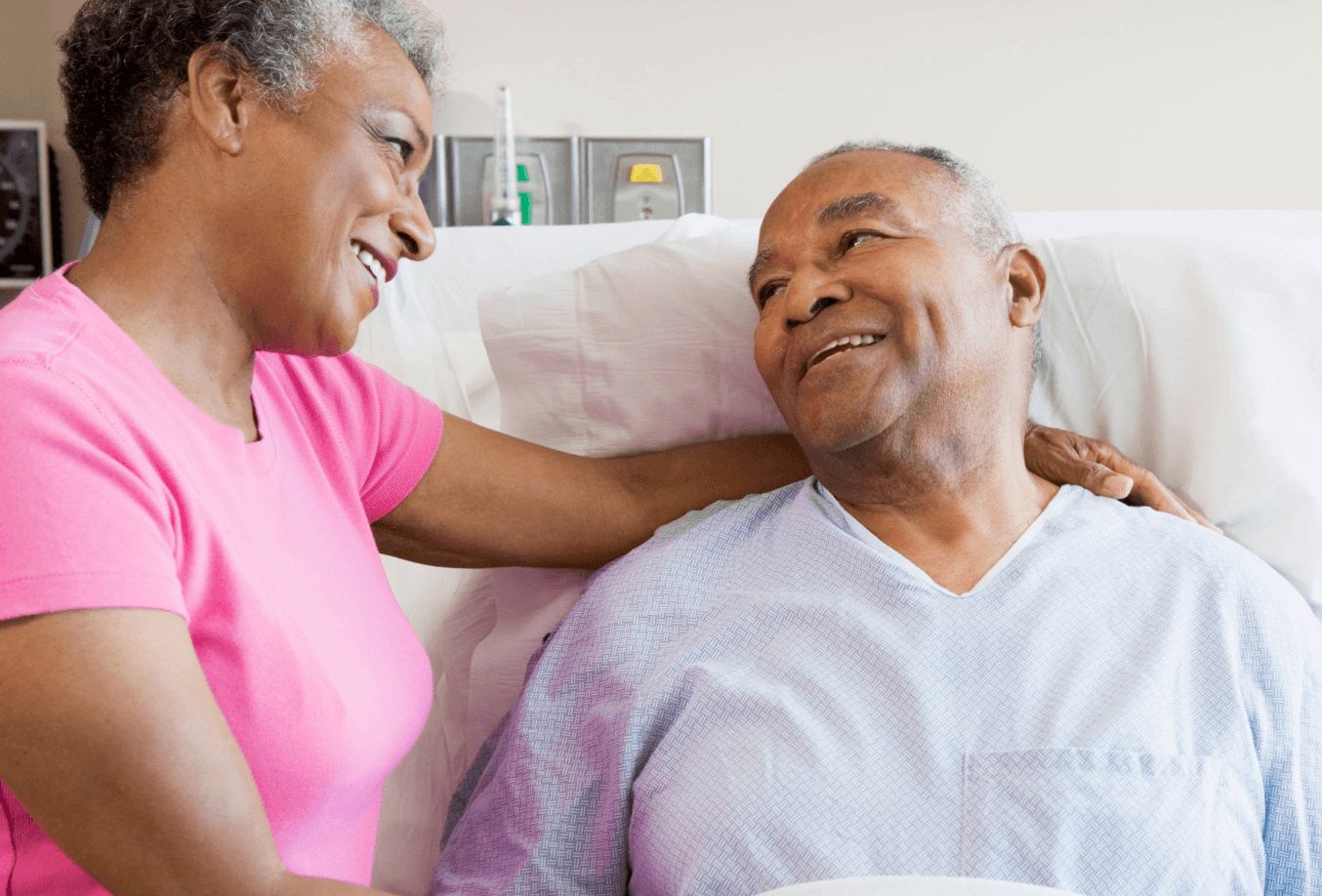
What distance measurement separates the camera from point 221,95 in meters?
0.73

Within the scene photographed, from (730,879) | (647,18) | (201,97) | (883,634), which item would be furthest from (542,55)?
(730,879)

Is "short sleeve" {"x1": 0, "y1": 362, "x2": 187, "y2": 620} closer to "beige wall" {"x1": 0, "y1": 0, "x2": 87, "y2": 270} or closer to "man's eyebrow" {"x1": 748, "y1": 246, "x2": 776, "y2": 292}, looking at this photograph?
"man's eyebrow" {"x1": 748, "y1": 246, "x2": 776, "y2": 292}

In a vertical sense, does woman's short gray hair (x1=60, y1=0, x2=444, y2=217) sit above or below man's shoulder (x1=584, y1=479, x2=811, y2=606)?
above

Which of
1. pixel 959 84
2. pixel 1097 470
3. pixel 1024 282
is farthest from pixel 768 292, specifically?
pixel 959 84

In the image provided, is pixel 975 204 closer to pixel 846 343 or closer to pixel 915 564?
pixel 846 343

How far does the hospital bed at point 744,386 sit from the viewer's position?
1.09 metres

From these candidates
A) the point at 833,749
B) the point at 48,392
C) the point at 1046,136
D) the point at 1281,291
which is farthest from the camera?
the point at 1046,136

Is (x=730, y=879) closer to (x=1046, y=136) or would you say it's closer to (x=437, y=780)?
(x=437, y=780)

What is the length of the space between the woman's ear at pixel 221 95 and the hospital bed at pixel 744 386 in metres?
0.49

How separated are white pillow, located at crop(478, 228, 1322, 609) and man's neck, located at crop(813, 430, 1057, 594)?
222mm

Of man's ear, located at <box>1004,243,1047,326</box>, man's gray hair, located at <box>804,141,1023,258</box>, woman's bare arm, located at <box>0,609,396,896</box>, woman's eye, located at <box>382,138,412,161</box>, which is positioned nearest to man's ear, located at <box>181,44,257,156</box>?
woman's eye, located at <box>382,138,412,161</box>

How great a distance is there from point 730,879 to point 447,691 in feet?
1.68

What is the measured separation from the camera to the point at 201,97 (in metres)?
0.72

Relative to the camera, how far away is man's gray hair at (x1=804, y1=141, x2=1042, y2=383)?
3.35ft
